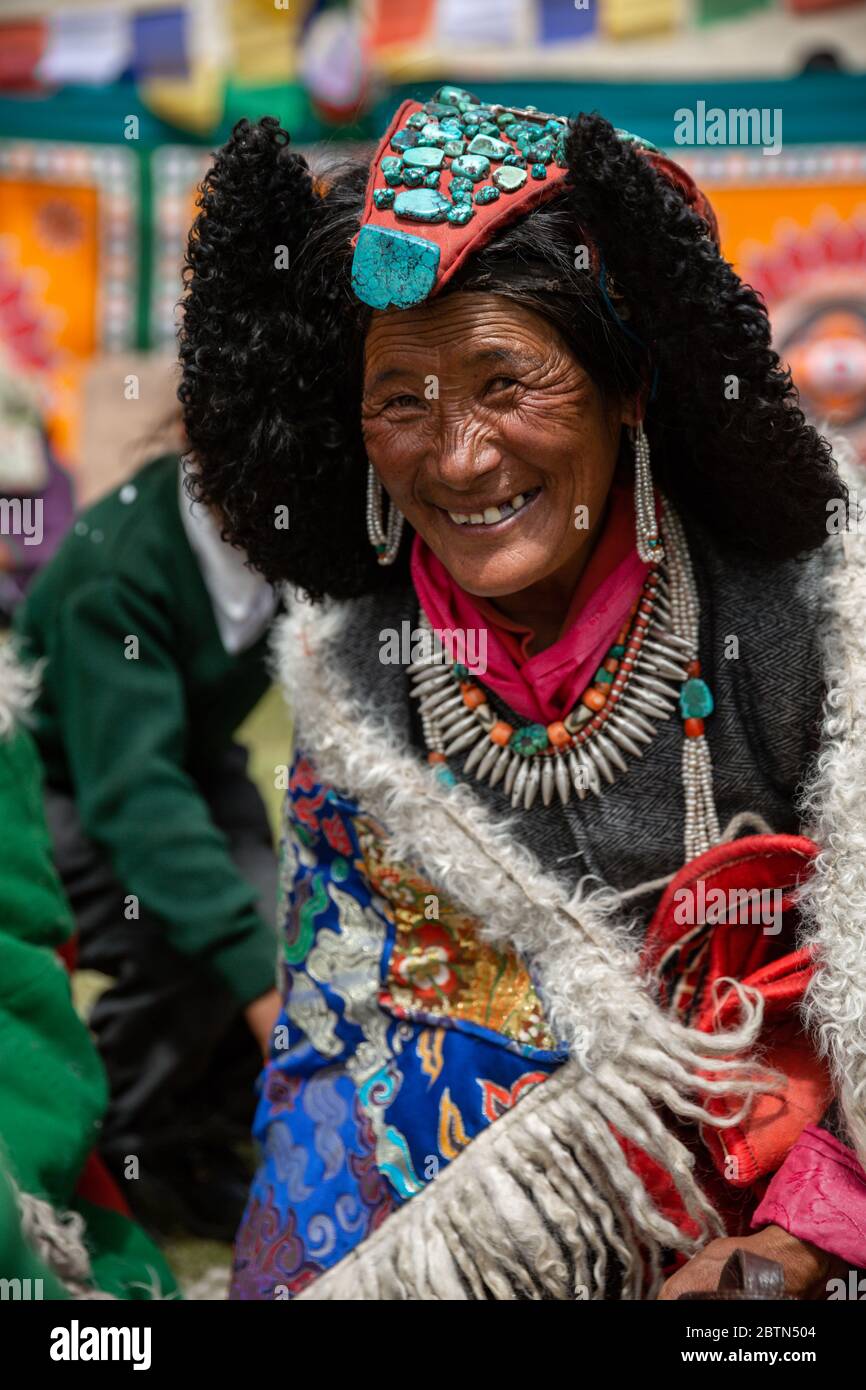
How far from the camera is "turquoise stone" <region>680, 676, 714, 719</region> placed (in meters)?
1.91

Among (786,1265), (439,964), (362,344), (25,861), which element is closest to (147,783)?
(25,861)

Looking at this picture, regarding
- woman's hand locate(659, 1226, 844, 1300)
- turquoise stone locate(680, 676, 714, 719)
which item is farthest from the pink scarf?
woman's hand locate(659, 1226, 844, 1300)

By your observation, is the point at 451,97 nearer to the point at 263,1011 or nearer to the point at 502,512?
the point at 502,512

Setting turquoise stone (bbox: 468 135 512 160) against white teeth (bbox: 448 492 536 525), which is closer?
turquoise stone (bbox: 468 135 512 160)

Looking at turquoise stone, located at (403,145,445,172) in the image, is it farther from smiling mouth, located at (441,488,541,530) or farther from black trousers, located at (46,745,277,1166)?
black trousers, located at (46,745,277,1166)

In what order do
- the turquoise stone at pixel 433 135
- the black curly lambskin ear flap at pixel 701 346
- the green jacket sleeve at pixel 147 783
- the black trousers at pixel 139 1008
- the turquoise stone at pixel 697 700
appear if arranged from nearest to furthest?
the black curly lambskin ear flap at pixel 701 346
the turquoise stone at pixel 433 135
the turquoise stone at pixel 697 700
the green jacket sleeve at pixel 147 783
the black trousers at pixel 139 1008

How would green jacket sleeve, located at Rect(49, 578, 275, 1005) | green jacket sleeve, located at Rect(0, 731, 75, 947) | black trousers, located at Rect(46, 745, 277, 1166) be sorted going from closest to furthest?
green jacket sleeve, located at Rect(0, 731, 75, 947) < green jacket sleeve, located at Rect(49, 578, 275, 1005) < black trousers, located at Rect(46, 745, 277, 1166)

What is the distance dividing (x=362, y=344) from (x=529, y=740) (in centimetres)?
54

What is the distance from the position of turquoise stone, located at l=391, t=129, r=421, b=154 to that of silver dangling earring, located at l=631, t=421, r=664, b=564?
16.4 inches

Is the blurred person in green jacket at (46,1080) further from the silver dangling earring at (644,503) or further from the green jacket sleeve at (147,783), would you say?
the silver dangling earring at (644,503)

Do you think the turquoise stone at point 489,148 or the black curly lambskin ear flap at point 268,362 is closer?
the turquoise stone at point 489,148

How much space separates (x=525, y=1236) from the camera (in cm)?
189

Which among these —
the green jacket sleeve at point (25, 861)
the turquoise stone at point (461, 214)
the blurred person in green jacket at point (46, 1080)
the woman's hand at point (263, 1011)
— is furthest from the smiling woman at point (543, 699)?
the woman's hand at point (263, 1011)

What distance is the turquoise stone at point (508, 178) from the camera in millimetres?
1748
